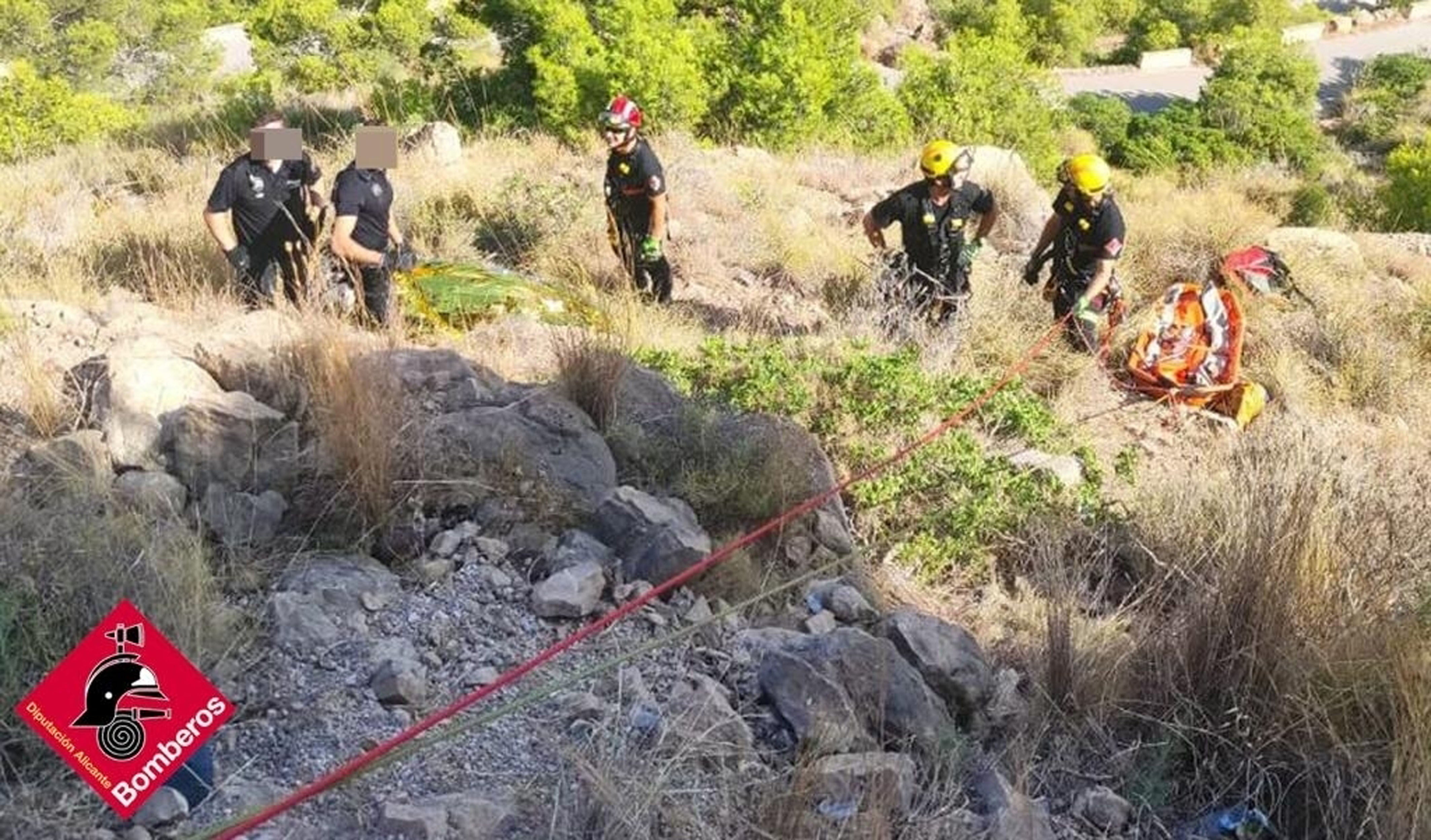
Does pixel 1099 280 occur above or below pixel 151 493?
below

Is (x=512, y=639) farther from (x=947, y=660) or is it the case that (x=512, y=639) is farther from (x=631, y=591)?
(x=947, y=660)

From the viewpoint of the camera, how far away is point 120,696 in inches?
72.8

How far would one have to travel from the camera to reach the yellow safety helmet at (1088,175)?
6176mm

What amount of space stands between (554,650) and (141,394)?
166 centimetres

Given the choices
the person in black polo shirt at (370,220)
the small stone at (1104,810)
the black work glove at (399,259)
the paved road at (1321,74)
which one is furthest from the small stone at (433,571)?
the paved road at (1321,74)

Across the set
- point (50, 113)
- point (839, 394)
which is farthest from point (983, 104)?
point (50, 113)

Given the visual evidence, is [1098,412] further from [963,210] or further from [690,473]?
[690,473]

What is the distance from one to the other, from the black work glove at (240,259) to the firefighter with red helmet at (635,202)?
6.42 ft

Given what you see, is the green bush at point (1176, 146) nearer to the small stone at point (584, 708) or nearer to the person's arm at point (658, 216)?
the person's arm at point (658, 216)

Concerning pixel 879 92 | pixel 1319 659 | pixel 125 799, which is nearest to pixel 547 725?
pixel 125 799

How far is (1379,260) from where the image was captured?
1012cm

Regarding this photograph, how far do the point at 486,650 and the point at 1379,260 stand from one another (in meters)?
9.70

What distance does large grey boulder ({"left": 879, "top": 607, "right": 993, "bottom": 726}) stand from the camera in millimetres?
3002

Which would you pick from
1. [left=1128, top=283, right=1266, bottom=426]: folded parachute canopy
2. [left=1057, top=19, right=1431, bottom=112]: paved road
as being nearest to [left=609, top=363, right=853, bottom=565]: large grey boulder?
[left=1128, top=283, right=1266, bottom=426]: folded parachute canopy
